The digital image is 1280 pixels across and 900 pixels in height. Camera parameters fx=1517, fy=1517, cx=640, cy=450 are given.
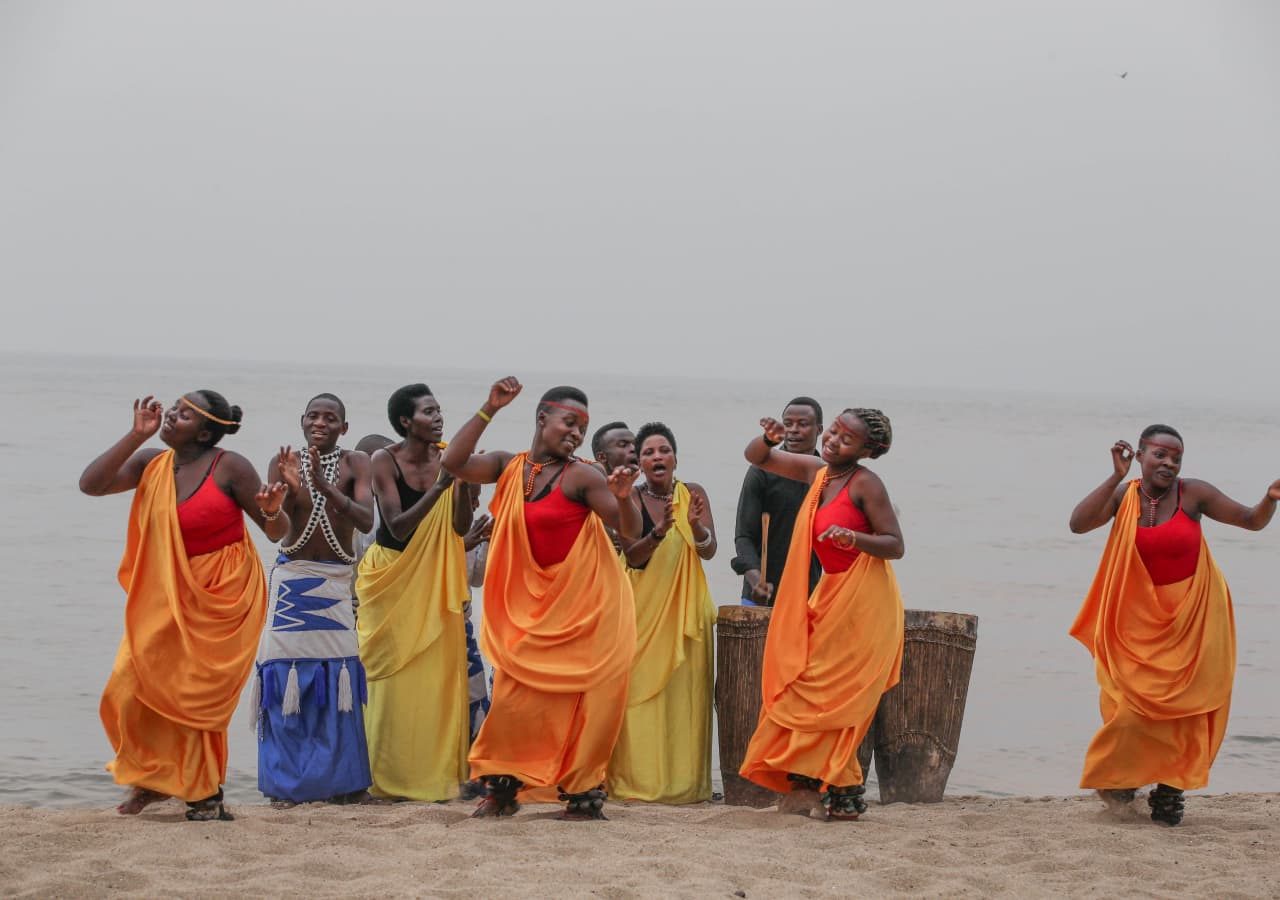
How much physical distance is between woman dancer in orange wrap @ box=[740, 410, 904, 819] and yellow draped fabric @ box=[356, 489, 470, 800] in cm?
174

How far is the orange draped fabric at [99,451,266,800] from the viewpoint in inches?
269

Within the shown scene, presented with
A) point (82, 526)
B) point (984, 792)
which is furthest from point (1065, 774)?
point (82, 526)

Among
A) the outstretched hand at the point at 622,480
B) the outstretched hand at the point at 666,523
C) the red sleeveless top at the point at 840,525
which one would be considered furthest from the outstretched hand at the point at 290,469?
the red sleeveless top at the point at 840,525

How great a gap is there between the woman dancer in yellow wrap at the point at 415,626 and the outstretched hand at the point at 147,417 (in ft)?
5.30

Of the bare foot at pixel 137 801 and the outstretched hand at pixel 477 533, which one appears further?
the outstretched hand at pixel 477 533

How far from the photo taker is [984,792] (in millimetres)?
10312

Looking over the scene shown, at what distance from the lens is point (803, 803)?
7504 mm

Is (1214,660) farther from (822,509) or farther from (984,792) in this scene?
(984,792)

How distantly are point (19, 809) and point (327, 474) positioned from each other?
2.23m

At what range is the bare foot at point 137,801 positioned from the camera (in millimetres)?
7055

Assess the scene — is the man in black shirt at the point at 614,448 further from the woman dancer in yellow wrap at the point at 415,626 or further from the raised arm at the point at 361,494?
the raised arm at the point at 361,494

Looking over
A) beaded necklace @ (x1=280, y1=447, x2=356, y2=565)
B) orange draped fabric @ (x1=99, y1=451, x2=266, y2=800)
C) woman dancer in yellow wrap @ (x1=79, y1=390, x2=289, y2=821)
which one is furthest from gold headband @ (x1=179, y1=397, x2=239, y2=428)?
beaded necklace @ (x1=280, y1=447, x2=356, y2=565)

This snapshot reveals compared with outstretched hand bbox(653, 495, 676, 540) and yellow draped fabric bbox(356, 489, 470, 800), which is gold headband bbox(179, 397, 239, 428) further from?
outstretched hand bbox(653, 495, 676, 540)

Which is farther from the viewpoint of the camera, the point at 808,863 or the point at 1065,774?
the point at 1065,774
